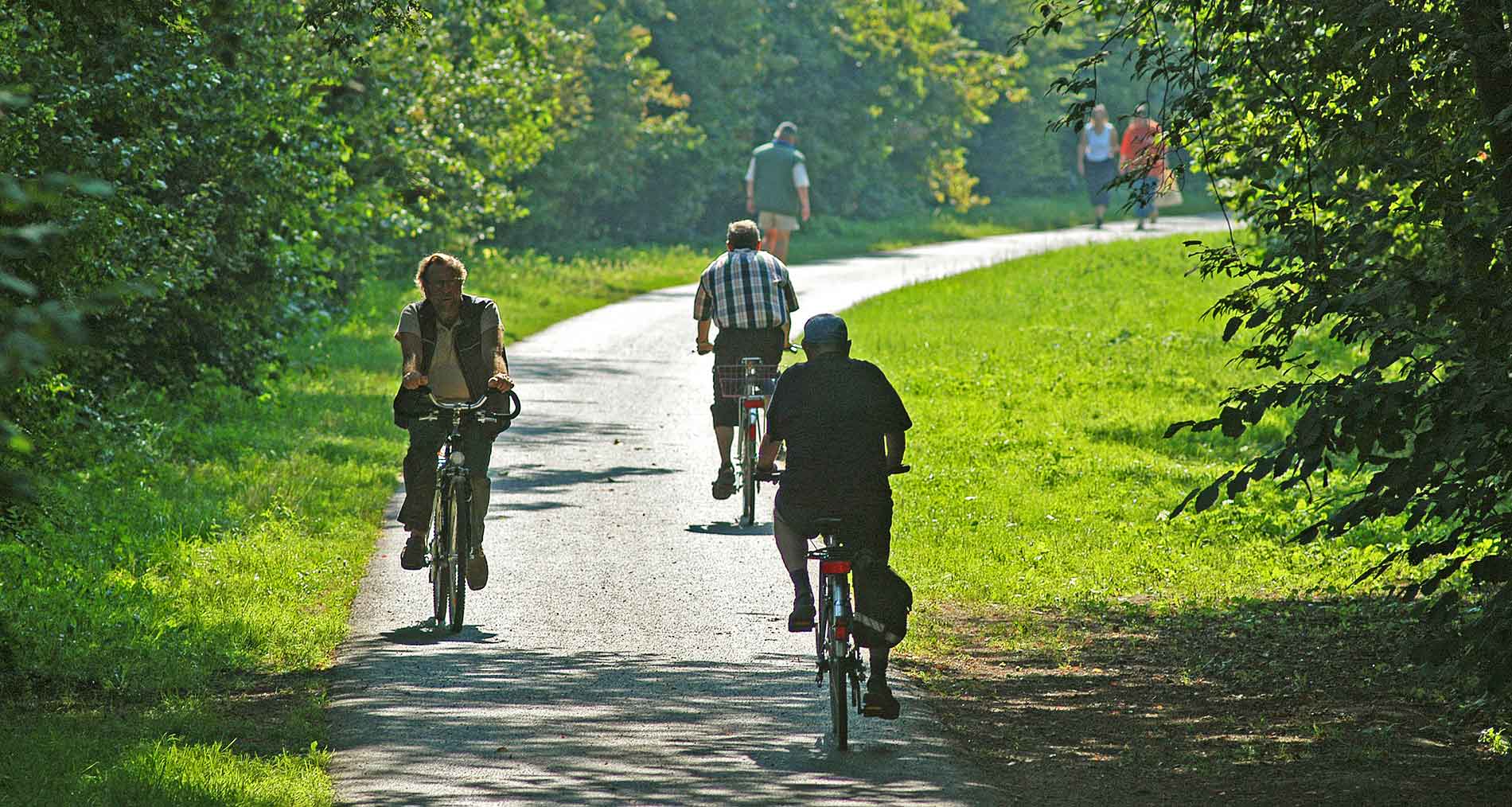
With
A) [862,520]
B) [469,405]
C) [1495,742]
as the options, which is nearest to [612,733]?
[862,520]

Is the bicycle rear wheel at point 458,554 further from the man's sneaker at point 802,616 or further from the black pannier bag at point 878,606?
the black pannier bag at point 878,606

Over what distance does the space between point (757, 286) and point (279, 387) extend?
7566 mm

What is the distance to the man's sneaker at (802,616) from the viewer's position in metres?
7.78

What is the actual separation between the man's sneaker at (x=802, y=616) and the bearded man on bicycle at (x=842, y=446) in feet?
1.04

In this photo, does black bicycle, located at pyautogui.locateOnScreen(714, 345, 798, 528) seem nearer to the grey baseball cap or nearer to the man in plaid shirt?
the man in plaid shirt

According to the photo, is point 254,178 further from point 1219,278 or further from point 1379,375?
point 1219,278

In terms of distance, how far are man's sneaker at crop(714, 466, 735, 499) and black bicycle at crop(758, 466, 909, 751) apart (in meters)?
5.12

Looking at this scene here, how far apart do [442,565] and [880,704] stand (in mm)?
2921

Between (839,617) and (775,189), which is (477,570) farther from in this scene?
(775,189)

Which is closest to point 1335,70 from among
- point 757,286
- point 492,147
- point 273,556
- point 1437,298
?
point 1437,298

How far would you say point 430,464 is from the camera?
9836 millimetres

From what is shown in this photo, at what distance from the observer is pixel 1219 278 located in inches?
1237

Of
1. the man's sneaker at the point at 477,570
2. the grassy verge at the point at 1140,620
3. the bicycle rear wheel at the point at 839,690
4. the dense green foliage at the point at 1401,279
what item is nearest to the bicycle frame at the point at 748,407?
the grassy verge at the point at 1140,620

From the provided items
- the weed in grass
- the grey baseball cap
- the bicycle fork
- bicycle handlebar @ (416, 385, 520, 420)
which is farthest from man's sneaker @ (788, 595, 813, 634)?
the weed in grass
